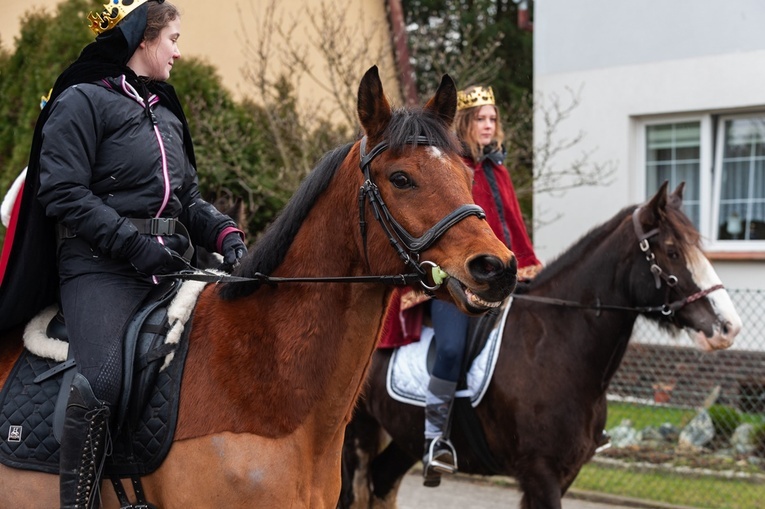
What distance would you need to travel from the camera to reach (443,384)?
5.55 m

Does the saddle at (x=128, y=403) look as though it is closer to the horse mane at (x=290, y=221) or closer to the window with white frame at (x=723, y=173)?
the horse mane at (x=290, y=221)

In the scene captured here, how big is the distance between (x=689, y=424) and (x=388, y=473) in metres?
3.68

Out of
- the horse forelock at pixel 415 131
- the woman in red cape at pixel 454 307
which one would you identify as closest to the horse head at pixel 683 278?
the woman in red cape at pixel 454 307

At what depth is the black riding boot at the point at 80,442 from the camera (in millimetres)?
3055

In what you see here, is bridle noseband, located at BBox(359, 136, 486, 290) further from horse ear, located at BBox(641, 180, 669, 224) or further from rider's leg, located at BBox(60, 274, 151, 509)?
horse ear, located at BBox(641, 180, 669, 224)

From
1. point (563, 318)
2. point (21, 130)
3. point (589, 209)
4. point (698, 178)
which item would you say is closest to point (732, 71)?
point (698, 178)

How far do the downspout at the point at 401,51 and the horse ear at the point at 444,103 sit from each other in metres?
9.32

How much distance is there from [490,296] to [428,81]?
571 inches

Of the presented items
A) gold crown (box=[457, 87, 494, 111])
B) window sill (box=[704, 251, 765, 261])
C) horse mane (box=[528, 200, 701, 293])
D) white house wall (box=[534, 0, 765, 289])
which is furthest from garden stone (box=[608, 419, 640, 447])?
gold crown (box=[457, 87, 494, 111])

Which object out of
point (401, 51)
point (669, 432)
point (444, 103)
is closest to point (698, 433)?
point (669, 432)

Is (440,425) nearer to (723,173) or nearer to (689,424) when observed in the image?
(689,424)

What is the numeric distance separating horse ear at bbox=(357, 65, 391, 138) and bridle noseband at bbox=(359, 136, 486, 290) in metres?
0.06

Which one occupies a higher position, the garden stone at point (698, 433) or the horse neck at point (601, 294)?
the horse neck at point (601, 294)

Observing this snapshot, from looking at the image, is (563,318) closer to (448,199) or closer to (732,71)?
(448,199)
